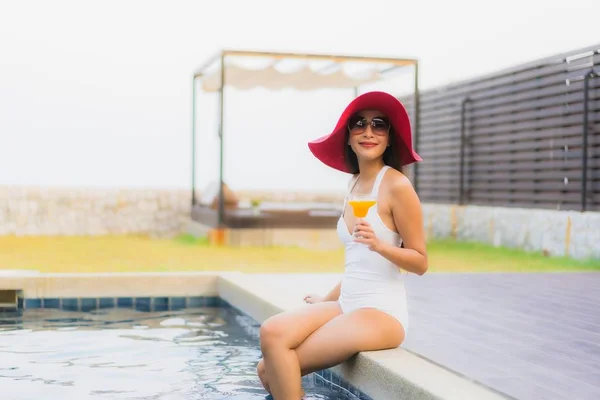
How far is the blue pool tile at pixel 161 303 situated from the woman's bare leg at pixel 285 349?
3.17 metres

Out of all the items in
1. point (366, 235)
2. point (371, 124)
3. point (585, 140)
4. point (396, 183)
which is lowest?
point (366, 235)

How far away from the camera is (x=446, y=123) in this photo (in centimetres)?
1324

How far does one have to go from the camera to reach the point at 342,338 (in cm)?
315

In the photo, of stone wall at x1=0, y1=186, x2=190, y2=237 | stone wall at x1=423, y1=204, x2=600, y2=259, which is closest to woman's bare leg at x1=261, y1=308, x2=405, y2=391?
stone wall at x1=423, y1=204, x2=600, y2=259

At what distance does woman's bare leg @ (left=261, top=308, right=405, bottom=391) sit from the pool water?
0.53 m

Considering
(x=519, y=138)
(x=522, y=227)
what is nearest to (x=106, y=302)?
(x=522, y=227)

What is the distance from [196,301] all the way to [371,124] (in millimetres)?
3479

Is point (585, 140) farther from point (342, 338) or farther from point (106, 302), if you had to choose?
point (342, 338)

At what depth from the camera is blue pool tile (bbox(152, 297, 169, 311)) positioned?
20.4ft

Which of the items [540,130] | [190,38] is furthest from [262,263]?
[190,38]

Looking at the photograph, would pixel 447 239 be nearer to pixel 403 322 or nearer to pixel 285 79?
pixel 285 79

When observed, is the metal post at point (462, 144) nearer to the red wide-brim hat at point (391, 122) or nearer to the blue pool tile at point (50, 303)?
the blue pool tile at point (50, 303)

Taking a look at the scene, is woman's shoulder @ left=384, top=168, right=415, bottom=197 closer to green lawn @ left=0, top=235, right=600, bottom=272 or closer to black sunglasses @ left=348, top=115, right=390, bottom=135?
black sunglasses @ left=348, top=115, right=390, bottom=135

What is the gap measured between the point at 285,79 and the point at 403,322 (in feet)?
28.6
